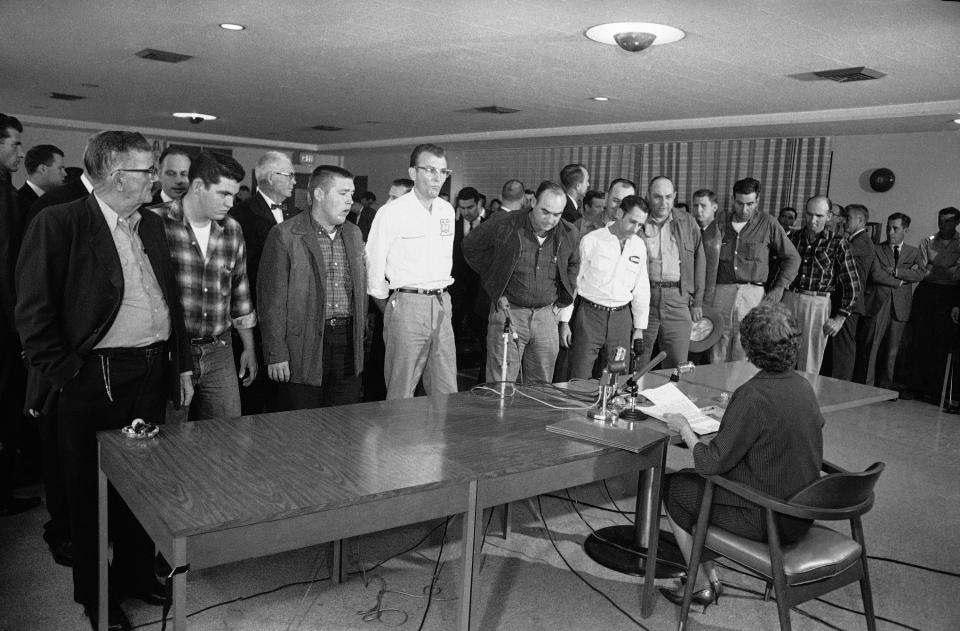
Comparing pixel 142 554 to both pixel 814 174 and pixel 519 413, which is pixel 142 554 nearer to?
pixel 519 413

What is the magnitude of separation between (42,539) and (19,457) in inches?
39.3

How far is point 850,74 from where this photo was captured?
5414 mm

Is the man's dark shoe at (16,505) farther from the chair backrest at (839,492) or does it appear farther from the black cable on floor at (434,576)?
the chair backrest at (839,492)

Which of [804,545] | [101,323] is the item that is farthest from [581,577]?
[101,323]

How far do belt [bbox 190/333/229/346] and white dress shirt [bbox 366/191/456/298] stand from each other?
1.04 m

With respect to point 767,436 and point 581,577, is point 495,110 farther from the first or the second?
point 767,436

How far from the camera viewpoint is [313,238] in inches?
132

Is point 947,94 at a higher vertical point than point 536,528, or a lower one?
higher

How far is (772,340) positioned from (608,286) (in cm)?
224

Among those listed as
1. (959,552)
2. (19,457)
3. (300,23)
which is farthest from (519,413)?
(300,23)

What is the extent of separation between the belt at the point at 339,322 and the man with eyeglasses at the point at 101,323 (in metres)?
0.87

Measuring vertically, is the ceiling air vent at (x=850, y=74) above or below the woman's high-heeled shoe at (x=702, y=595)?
above

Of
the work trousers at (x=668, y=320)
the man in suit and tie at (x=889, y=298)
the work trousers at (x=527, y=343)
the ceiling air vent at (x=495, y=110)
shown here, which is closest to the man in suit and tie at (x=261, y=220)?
the work trousers at (x=527, y=343)

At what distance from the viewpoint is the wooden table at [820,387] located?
339 cm
